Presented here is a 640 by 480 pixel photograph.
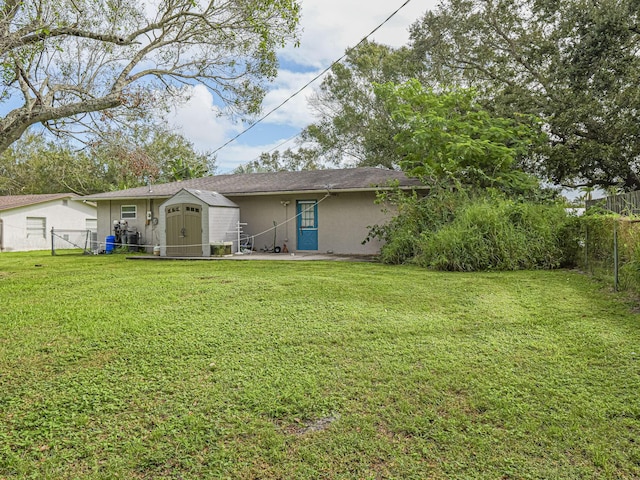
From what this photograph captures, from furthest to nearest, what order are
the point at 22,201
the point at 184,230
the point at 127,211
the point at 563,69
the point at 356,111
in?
the point at 356,111, the point at 22,201, the point at 127,211, the point at 563,69, the point at 184,230

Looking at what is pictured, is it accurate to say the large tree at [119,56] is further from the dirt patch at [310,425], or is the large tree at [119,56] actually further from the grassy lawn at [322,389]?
the dirt patch at [310,425]

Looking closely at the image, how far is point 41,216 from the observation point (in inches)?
883

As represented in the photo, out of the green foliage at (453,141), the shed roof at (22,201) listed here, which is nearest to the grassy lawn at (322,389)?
the green foliage at (453,141)

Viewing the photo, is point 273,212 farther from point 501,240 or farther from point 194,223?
point 501,240

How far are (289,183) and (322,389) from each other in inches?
508

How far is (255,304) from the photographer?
18.1 feet

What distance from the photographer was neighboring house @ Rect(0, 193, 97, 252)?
69.2ft

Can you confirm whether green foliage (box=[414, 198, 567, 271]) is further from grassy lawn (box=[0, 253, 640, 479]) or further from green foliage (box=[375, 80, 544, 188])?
grassy lawn (box=[0, 253, 640, 479])

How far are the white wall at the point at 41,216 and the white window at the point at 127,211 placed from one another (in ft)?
25.9

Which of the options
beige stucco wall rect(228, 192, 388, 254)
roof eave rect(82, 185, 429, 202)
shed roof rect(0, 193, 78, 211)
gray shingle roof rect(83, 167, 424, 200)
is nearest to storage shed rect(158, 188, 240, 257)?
roof eave rect(82, 185, 429, 202)

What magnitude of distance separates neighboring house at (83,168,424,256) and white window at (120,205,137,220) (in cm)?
27

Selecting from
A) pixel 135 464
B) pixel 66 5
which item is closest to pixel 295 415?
pixel 135 464

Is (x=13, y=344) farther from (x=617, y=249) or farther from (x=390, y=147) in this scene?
(x=390, y=147)

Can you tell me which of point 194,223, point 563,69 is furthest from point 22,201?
point 563,69
